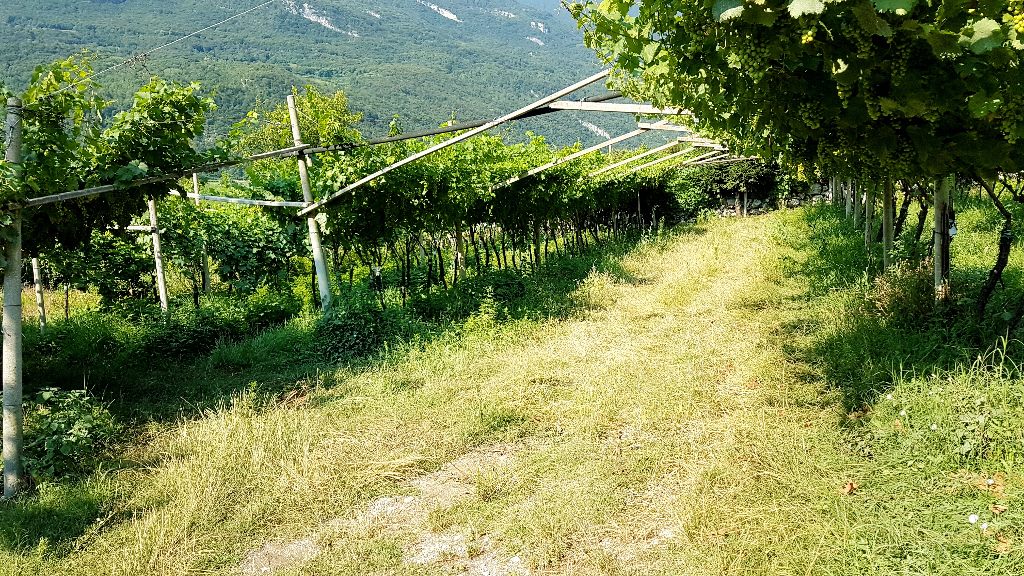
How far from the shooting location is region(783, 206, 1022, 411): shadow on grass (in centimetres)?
442

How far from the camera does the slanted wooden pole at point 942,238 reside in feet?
16.1

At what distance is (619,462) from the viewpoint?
4.18 meters

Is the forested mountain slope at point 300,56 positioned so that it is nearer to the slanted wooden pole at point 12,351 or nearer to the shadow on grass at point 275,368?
the shadow on grass at point 275,368

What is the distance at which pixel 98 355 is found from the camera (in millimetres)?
7301

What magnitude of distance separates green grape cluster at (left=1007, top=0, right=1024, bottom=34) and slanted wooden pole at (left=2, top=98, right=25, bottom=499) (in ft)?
18.2

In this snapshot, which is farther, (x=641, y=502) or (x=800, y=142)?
(x=800, y=142)

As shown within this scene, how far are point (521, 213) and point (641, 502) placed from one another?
9482mm

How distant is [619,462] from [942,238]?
3166mm

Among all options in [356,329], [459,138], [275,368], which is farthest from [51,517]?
[459,138]

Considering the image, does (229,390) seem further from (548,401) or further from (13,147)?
(548,401)

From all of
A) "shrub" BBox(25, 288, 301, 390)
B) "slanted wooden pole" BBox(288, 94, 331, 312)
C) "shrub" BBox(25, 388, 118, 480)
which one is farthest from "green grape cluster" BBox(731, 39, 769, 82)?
"shrub" BBox(25, 288, 301, 390)

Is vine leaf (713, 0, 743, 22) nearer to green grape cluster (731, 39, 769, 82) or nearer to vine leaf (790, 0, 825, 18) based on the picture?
vine leaf (790, 0, 825, 18)

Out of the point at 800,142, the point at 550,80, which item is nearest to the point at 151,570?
the point at 800,142

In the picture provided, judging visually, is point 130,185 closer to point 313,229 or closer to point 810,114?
point 313,229
